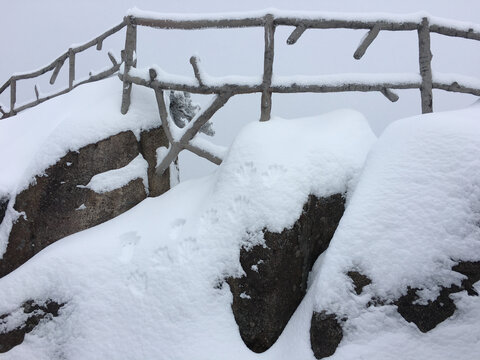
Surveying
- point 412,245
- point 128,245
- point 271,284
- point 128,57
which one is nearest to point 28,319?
point 128,245

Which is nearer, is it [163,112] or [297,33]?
[297,33]

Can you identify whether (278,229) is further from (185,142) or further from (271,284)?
(185,142)

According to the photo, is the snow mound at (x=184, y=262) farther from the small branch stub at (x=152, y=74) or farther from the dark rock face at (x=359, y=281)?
the small branch stub at (x=152, y=74)

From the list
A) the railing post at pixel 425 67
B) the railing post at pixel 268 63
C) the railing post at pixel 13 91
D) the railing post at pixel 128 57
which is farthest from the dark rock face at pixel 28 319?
the railing post at pixel 13 91

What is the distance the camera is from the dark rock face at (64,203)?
4902 mm

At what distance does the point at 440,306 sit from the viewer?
9.53ft

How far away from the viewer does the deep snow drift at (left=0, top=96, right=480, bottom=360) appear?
2.98m

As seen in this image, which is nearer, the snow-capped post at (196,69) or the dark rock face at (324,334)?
the dark rock face at (324,334)

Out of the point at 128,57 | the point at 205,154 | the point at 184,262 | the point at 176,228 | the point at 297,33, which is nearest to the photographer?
the point at 184,262

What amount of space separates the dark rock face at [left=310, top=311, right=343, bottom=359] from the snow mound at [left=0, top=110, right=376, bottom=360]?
179 mm

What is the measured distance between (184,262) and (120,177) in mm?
1823

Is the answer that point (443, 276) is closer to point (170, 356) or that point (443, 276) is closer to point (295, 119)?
point (170, 356)

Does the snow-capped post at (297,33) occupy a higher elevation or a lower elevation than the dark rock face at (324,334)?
higher

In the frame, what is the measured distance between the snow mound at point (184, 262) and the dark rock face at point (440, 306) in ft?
3.05
